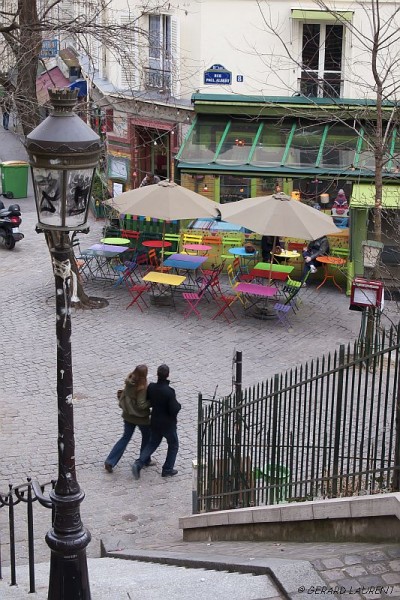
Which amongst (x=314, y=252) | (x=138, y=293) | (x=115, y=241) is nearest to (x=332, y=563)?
(x=138, y=293)

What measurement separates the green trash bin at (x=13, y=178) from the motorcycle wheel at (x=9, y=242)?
4929mm

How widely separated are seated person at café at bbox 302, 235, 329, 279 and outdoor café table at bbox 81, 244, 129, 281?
340 centimetres

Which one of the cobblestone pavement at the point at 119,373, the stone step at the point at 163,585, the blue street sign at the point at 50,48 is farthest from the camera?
the blue street sign at the point at 50,48

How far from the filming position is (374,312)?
14.2 m

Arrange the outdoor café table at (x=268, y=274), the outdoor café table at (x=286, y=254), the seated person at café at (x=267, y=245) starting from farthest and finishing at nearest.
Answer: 1. the seated person at café at (x=267, y=245)
2. the outdoor café table at (x=286, y=254)
3. the outdoor café table at (x=268, y=274)

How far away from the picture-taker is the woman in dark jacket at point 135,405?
1109cm

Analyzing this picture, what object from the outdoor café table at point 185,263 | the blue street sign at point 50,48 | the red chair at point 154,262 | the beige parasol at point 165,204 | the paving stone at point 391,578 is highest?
the blue street sign at point 50,48

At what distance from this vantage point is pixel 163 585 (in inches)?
279

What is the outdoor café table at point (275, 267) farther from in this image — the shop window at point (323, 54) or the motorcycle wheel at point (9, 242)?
the motorcycle wheel at point (9, 242)

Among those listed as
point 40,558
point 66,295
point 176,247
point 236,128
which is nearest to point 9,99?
point 176,247

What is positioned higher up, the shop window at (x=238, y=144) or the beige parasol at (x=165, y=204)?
the shop window at (x=238, y=144)

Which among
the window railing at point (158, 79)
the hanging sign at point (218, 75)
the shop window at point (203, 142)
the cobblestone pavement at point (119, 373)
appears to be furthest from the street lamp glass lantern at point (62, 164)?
the window railing at point (158, 79)

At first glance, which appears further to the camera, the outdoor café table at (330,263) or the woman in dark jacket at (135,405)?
the outdoor café table at (330,263)

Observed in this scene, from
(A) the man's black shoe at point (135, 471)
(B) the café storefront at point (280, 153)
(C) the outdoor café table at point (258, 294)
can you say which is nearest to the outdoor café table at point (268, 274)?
(C) the outdoor café table at point (258, 294)
